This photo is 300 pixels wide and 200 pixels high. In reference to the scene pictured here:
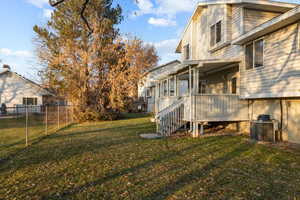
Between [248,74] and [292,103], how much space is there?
2.22 meters

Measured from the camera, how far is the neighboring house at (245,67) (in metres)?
7.04

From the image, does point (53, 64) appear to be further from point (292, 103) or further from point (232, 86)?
point (292, 103)

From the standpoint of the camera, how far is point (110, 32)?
752 inches

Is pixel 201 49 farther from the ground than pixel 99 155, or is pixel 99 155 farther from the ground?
pixel 201 49

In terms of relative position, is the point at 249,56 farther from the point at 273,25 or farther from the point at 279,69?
the point at 273,25

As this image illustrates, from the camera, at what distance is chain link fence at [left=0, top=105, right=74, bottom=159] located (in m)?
8.12

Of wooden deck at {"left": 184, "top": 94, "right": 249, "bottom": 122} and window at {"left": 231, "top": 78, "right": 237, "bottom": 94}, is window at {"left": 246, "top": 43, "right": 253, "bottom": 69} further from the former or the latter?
window at {"left": 231, "top": 78, "right": 237, "bottom": 94}

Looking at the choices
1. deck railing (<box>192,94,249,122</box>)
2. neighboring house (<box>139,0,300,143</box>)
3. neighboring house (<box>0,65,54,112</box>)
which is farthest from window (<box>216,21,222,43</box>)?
neighboring house (<box>0,65,54,112</box>)

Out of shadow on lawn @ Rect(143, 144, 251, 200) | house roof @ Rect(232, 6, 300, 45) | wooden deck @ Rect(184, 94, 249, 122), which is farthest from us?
wooden deck @ Rect(184, 94, 249, 122)

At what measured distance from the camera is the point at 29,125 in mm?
14219

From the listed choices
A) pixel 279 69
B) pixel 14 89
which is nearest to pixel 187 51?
pixel 279 69

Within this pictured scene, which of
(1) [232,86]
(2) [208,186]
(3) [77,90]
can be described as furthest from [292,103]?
(3) [77,90]

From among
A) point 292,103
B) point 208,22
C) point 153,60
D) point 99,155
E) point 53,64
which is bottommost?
point 99,155

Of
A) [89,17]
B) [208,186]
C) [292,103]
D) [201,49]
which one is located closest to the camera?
[208,186]
